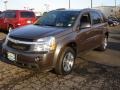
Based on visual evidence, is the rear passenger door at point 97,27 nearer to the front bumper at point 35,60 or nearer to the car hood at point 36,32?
the car hood at point 36,32

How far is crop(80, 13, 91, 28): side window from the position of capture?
7.60 meters

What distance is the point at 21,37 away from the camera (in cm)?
645

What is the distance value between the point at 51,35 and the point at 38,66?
2.87ft

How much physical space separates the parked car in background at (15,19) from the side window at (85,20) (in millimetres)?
10136

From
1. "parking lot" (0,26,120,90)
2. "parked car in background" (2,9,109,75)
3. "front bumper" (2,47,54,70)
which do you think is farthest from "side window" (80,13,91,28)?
"front bumper" (2,47,54,70)

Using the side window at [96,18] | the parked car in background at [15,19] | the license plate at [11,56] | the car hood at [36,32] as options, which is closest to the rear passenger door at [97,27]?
the side window at [96,18]

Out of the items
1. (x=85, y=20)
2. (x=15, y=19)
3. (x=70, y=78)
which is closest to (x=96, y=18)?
(x=85, y=20)

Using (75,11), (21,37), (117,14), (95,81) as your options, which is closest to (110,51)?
(75,11)

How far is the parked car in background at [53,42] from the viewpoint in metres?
6.18

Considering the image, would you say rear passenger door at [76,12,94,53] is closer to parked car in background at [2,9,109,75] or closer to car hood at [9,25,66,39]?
parked car in background at [2,9,109,75]

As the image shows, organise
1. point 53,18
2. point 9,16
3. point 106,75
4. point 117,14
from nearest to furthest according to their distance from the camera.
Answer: point 106,75, point 53,18, point 9,16, point 117,14

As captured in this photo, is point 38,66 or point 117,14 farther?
point 117,14

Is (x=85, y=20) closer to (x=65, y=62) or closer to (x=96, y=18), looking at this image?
(x=96, y=18)

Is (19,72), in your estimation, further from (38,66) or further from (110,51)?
(110,51)
